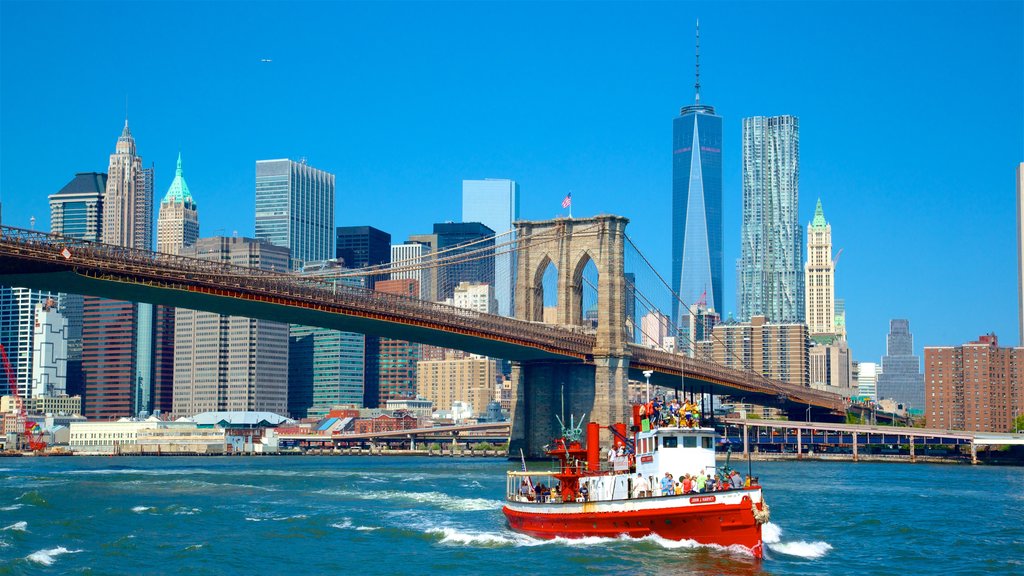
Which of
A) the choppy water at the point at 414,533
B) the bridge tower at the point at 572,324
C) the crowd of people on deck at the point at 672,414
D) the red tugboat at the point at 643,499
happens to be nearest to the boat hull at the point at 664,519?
the red tugboat at the point at 643,499

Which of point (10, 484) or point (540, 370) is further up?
point (540, 370)

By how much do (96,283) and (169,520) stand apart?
29.3 meters

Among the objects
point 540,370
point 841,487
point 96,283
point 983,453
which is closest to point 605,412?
point 540,370

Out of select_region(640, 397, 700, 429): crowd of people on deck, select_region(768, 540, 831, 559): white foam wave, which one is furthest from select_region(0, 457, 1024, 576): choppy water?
select_region(640, 397, 700, 429): crowd of people on deck

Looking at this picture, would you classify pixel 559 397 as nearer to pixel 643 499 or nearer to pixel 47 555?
pixel 643 499

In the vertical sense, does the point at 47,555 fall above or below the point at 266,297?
below

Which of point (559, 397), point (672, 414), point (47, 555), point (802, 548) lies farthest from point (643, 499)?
point (559, 397)

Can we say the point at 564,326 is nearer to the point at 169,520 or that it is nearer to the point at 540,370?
the point at 540,370

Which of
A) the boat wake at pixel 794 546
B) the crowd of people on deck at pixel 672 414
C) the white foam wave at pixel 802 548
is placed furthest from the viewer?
the crowd of people on deck at pixel 672 414

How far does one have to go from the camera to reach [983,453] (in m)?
144

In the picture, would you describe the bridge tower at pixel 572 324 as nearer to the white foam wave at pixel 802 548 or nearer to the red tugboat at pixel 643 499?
the red tugboat at pixel 643 499

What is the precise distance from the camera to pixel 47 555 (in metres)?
45.3

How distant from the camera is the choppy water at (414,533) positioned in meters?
43.6

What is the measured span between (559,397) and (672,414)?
6741 centimetres
